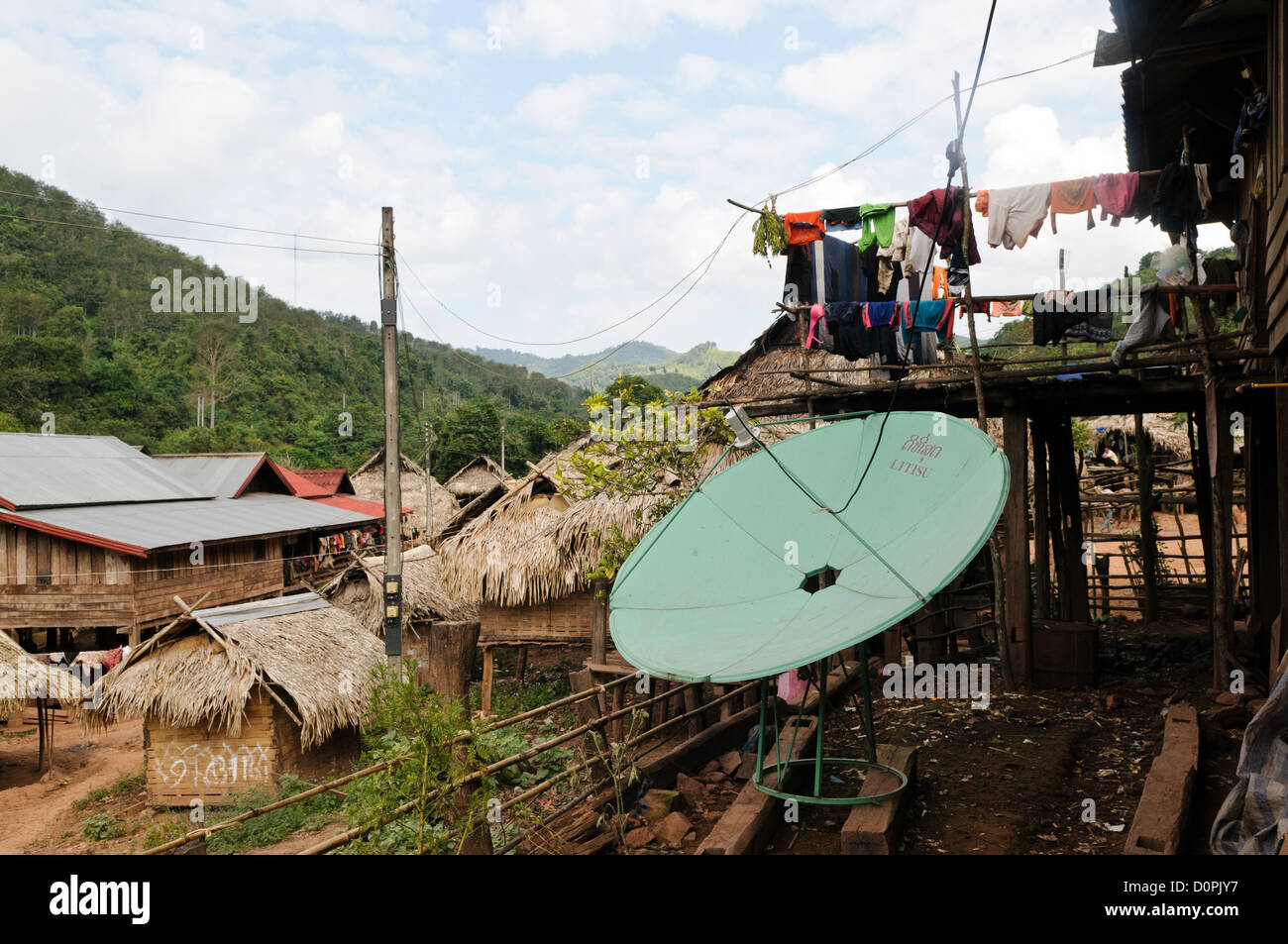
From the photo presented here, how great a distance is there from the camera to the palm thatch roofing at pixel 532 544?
44.4ft

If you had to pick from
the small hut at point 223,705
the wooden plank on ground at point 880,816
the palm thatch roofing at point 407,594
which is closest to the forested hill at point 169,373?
the palm thatch roofing at point 407,594

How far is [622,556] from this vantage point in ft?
32.1

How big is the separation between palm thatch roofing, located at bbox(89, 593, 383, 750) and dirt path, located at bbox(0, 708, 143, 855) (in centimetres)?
206

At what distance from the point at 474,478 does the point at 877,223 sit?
100 ft

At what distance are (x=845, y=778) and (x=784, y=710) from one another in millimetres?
1906

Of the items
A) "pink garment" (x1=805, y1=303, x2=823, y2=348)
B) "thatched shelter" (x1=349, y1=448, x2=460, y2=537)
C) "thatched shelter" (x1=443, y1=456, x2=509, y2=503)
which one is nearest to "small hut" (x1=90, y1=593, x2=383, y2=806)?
"pink garment" (x1=805, y1=303, x2=823, y2=348)

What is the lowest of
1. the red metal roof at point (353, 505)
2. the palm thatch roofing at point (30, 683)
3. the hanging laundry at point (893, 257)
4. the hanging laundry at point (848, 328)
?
the palm thatch roofing at point (30, 683)

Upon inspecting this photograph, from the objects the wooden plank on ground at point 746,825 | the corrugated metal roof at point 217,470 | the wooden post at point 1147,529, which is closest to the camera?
the wooden plank on ground at point 746,825

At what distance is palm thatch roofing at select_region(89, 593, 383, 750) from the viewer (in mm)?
11273

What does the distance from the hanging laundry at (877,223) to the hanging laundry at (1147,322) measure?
133 inches

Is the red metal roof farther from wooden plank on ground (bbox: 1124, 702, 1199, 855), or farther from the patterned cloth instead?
the patterned cloth

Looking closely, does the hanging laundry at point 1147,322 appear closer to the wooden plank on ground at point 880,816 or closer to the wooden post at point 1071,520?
the wooden post at point 1071,520
